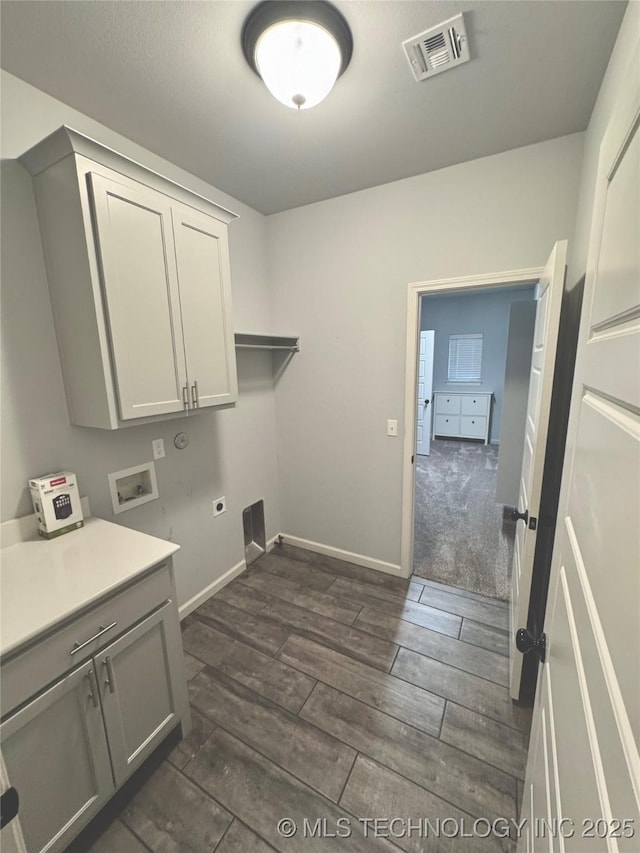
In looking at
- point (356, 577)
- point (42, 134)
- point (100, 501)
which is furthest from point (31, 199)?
point (356, 577)

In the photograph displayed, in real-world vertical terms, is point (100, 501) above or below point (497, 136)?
below

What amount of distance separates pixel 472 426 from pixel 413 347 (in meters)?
4.71

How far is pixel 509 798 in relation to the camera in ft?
4.13

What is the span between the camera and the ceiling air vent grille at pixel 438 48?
1151 mm

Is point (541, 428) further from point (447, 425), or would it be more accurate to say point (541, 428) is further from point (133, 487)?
point (447, 425)

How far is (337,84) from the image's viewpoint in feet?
4.50

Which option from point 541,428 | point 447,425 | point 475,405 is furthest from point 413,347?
point 447,425

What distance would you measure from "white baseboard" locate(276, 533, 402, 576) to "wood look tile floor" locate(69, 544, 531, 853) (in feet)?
0.96

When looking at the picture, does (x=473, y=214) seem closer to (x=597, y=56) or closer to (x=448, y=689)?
(x=597, y=56)

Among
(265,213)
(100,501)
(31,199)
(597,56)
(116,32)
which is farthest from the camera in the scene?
(265,213)

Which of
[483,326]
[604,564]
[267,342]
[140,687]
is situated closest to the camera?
[604,564]

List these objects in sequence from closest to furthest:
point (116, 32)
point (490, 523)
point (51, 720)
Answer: point (51, 720), point (116, 32), point (490, 523)

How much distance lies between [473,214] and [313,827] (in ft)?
9.46

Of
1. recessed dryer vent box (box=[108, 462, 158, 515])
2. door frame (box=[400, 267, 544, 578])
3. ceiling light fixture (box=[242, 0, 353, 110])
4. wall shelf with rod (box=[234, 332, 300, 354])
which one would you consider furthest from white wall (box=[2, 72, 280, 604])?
door frame (box=[400, 267, 544, 578])
